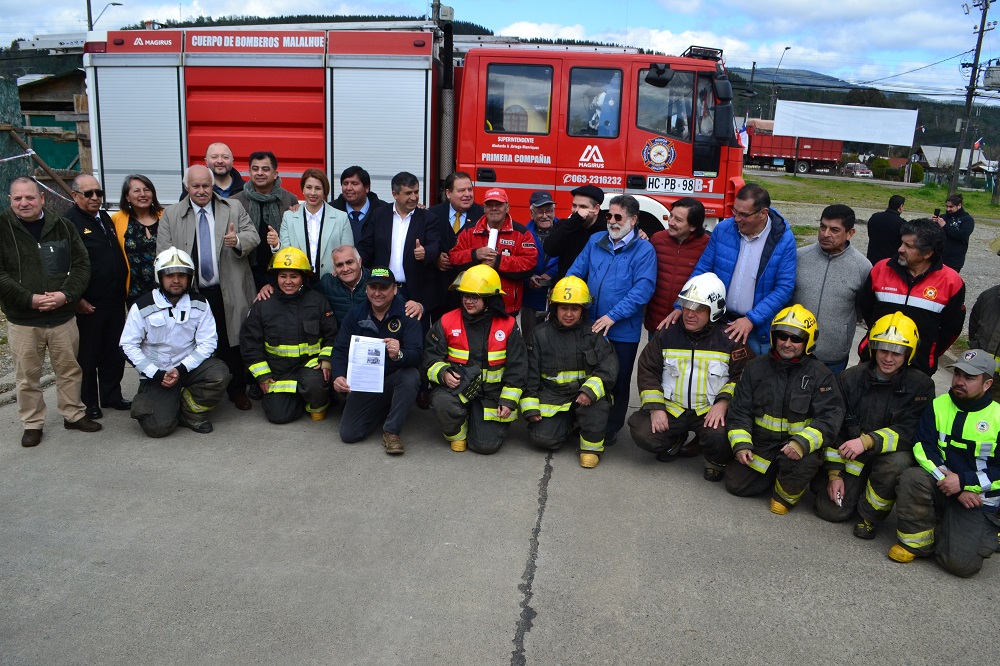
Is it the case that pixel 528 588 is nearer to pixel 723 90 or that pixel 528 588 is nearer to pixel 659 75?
pixel 659 75

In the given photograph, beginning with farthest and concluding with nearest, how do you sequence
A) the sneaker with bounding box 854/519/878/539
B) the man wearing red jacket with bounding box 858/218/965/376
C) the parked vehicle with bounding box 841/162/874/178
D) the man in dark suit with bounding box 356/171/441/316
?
the parked vehicle with bounding box 841/162/874/178 → the man in dark suit with bounding box 356/171/441/316 → the man wearing red jacket with bounding box 858/218/965/376 → the sneaker with bounding box 854/519/878/539

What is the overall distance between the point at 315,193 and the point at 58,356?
88.9 inches

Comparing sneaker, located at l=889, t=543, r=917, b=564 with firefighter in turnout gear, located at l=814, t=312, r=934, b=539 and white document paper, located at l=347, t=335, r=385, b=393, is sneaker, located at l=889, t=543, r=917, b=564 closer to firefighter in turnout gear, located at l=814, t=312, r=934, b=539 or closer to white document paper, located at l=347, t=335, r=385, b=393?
firefighter in turnout gear, located at l=814, t=312, r=934, b=539

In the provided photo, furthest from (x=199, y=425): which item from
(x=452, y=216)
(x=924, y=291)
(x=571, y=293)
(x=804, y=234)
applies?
(x=804, y=234)

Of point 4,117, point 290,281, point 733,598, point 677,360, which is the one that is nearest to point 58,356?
point 290,281

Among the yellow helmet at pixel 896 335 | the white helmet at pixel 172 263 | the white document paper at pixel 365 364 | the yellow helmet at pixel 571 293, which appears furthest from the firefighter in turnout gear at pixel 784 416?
the white helmet at pixel 172 263

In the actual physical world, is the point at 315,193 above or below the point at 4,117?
below

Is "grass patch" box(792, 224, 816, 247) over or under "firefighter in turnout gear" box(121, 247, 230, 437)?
over

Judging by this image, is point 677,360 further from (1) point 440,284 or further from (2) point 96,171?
(2) point 96,171

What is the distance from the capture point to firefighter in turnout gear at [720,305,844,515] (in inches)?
182

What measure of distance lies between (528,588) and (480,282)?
237 centimetres

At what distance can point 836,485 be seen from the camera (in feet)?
15.1

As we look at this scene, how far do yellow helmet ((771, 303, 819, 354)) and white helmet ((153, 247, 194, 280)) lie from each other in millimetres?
4228

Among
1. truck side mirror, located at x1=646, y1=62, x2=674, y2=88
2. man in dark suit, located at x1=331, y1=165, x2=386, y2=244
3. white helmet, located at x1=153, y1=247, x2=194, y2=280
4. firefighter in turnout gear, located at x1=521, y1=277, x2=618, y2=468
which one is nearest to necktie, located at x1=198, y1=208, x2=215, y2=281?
white helmet, located at x1=153, y1=247, x2=194, y2=280
